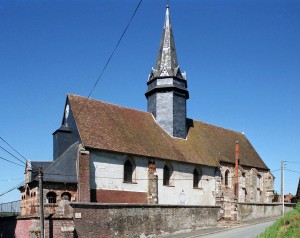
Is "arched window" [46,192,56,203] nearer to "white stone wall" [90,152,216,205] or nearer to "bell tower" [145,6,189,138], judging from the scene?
"white stone wall" [90,152,216,205]

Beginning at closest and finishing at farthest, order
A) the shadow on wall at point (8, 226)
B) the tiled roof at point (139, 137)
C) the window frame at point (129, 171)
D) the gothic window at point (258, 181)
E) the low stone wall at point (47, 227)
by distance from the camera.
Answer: the low stone wall at point (47, 227)
the shadow on wall at point (8, 226)
the tiled roof at point (139, 137)
the window frame at point (129, 171)
the gothic window at point (258, 181)

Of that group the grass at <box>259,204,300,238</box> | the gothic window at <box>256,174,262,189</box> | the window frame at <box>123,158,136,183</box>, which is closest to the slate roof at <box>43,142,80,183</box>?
→ the window frame at <box>123,158,136,183</box>

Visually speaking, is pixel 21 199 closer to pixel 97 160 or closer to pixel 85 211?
pixel 97 160

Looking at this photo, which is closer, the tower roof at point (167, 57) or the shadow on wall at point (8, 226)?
the shadow on wall at point (8, 226)

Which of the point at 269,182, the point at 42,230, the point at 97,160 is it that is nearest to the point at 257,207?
the point at 269,182

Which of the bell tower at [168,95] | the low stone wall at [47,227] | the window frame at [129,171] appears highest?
the bell tower at [168,95]

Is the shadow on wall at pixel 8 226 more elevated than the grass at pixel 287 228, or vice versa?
the grass at pixel 287 228

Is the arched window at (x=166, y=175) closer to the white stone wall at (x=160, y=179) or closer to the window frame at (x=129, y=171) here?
the white stone wall at (x=160, y=179)

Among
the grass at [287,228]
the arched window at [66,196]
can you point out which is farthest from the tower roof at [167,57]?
the grass at [287,228]

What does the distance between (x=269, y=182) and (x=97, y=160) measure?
77.4 ft

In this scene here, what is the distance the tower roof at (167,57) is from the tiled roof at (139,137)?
4232mm

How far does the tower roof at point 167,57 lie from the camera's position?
36688 millimetres

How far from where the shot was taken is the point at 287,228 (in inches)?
515

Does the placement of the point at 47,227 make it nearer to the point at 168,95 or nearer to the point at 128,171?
the point at 128,171
